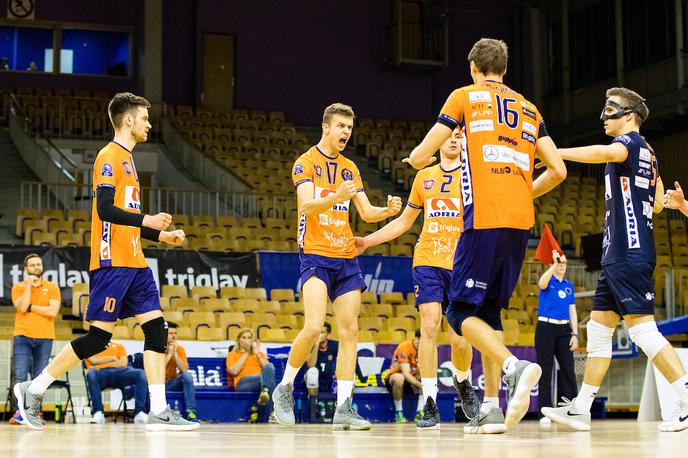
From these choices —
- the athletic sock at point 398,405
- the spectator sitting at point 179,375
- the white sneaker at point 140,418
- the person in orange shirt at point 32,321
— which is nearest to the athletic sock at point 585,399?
the athletic sock at point 398,405

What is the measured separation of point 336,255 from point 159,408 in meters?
1.70

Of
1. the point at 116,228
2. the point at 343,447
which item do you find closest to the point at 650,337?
the point at 343,447

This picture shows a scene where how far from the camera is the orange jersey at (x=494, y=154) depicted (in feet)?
18.5

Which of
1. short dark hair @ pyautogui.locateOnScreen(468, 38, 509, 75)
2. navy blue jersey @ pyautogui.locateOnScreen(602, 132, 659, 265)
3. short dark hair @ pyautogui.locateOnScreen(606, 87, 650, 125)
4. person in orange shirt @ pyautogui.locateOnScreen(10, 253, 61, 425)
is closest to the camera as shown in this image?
short dark hair @ pyautogui.locateOnScreen(468, 38, 509, 75)

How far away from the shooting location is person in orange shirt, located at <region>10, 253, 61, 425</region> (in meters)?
11.0

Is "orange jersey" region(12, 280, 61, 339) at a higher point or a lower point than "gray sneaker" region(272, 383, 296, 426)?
higher

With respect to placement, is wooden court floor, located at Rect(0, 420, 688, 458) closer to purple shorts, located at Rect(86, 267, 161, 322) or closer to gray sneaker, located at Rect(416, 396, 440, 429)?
purple shorts, located at Rect(86, 267, 161, 322)

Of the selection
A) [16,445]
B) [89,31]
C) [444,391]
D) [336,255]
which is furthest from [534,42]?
[16,445]

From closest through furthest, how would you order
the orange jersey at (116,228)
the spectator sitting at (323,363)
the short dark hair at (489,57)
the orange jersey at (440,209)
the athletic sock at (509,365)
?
the athletic sock at (509,365)
the short dark hair at (489,57)
the orange jersey at (116,228)
the orange jersey at (440,209)
the spectator sitting at (323,363)

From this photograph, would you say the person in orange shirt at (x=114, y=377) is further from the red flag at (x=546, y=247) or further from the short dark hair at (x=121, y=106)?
the short dark hair at (x=121, y=106)

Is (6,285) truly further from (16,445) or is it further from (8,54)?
(8,54)

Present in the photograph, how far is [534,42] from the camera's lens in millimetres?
28859

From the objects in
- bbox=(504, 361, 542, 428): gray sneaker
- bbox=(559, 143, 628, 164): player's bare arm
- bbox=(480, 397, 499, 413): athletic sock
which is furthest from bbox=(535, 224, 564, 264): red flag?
bbox=(504, 361, 542, 428): gray sneaker

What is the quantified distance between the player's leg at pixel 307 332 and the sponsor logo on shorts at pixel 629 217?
7.07ft
